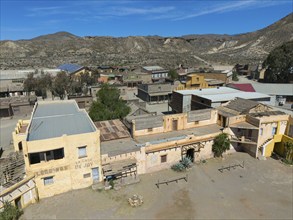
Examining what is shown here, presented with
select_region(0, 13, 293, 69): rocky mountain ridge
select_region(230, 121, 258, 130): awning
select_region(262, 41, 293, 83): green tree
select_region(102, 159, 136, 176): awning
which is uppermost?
select_region(0, 13, 293, 69): rocky mountain ridge

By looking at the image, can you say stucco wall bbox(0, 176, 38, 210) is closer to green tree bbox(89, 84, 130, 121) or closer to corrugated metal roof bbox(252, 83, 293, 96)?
green tree bbox(89, 84, 130, 121)

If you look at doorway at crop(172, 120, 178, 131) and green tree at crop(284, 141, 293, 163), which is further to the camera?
doorway at crop(172, 120, 178, 131)

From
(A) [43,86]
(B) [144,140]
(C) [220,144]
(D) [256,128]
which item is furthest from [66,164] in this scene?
Result: (A) [43,86]

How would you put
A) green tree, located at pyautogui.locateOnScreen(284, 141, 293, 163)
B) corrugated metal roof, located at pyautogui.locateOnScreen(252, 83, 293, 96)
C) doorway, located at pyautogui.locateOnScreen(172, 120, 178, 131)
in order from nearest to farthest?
green tree, located at pyautogui.locateOnScreen(284, 141, 293, 163), doorway, located at pyautogui.locateOnScreen(172, 120, 178, 131), corrugated metal roof, located at pyautogui.locateOnScreen(252, 83, 293, 96)

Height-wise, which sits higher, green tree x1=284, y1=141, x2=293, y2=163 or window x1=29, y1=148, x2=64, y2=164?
window x1=29, y1=148, x2=64, y2=164

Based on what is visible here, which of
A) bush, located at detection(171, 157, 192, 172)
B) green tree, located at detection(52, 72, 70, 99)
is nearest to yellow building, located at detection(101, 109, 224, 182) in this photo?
bush, located at detection(171, 157, 192, 172)

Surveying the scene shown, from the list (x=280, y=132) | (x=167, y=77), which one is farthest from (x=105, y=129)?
(x=167, y=77)
